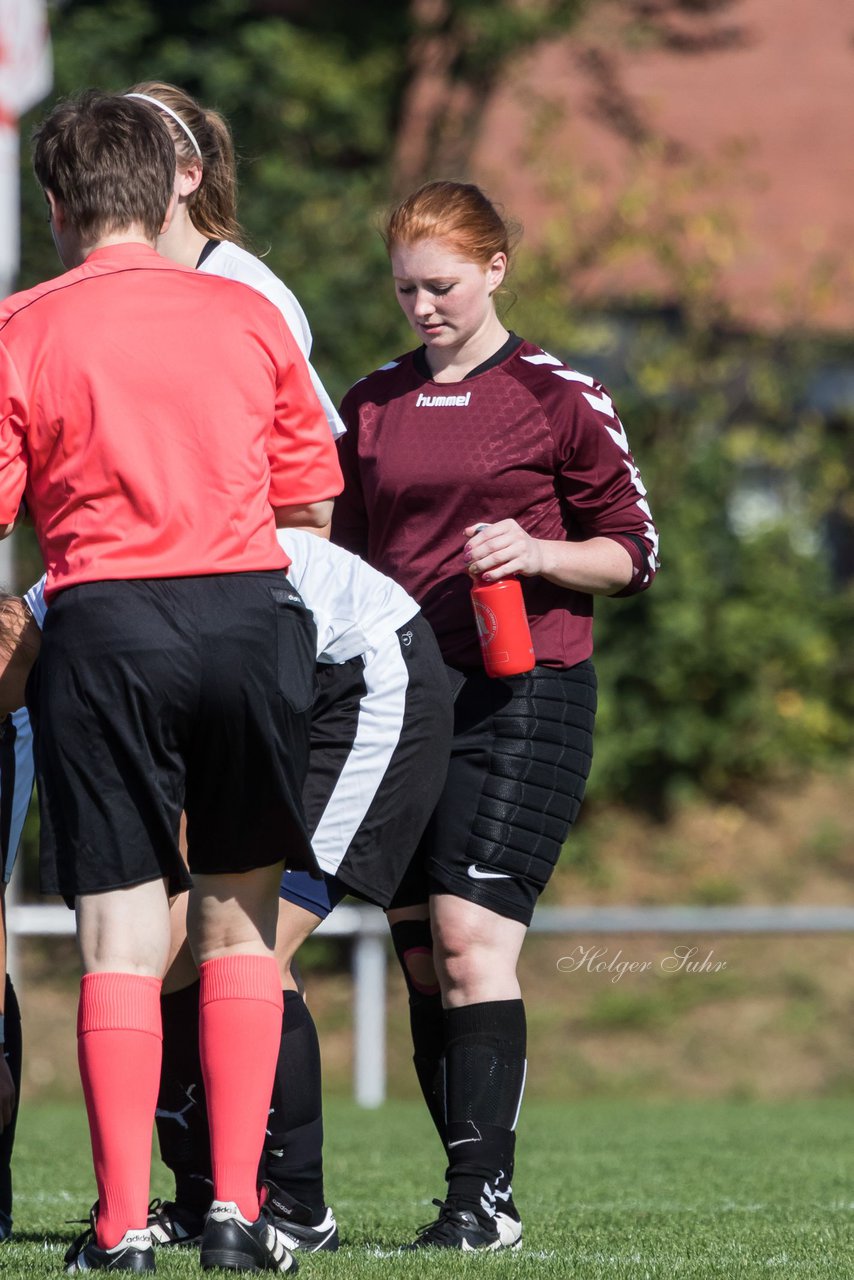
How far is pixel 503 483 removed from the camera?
3.72m

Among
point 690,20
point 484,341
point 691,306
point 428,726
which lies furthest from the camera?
point 690,20

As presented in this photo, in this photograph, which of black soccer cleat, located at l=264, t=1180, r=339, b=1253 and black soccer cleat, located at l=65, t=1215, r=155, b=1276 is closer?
black soccer cleat, located at l=65, t=1215, r=155, b=1276

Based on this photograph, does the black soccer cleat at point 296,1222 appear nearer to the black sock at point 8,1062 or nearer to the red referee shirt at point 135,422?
the black sock at point 8,1062

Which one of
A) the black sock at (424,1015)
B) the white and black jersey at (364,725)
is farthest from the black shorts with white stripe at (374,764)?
the black sock at (424,1015)

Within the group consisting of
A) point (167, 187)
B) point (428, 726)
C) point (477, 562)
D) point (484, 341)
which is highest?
point (167, 187)

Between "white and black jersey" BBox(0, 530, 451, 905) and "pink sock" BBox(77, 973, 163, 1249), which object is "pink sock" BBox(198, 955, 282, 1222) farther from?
"white and black jersey" BBox(0, 530, 451, 905)

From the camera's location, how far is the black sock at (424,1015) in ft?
12.4

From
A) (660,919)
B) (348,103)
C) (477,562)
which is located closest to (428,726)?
(477,562)

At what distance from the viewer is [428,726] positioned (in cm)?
340

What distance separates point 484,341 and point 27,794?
4.53 feet

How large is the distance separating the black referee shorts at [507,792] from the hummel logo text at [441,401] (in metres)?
0.58

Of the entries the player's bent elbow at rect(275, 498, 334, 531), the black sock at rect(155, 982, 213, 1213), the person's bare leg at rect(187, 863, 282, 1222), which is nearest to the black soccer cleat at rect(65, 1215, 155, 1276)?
the person's bare leg at rect(187, 863, 282, 1222)

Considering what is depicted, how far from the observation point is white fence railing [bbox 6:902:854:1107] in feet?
27.5

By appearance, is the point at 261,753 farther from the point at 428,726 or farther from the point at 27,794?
the point at 27,794
